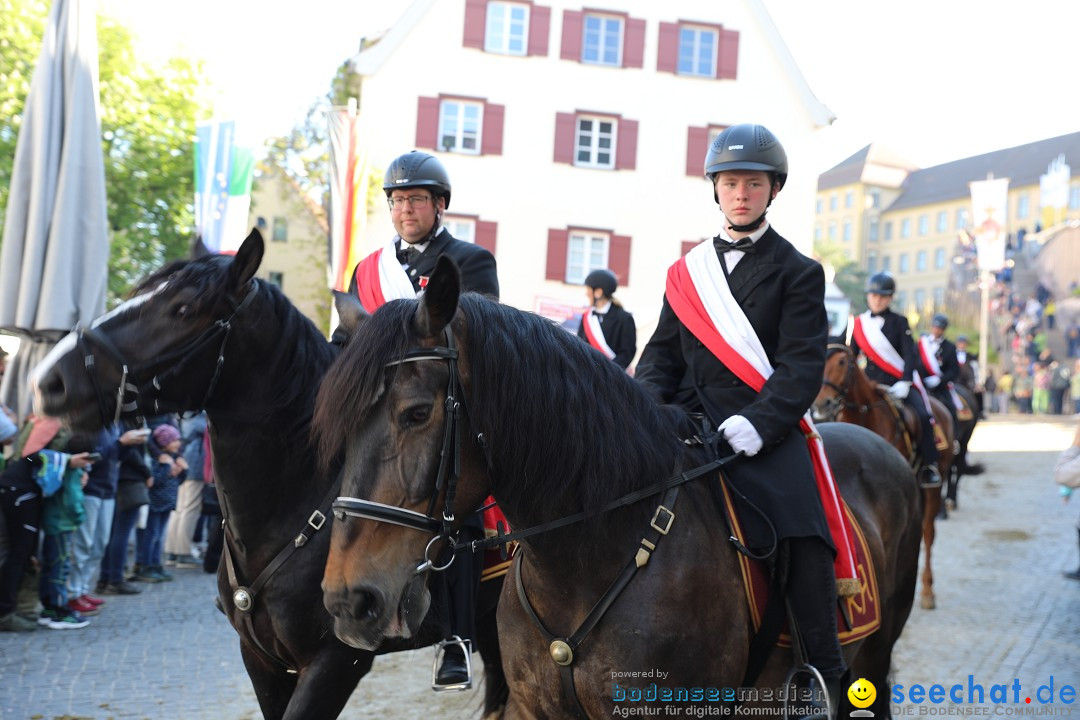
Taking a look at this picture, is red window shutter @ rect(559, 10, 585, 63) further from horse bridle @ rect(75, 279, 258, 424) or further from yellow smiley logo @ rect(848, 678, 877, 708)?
horse bridle @ rect(75, 279, 258, 424)

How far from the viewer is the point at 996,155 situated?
103 m

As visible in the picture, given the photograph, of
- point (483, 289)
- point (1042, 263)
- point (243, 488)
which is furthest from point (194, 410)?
point (1042, 263)

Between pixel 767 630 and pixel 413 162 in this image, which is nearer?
pixel 767 630

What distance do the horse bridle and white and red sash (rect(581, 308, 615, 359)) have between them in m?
7.08

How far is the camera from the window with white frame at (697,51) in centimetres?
3148

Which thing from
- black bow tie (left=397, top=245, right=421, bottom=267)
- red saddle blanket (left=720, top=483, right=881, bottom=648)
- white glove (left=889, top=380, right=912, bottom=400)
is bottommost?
red saddle blanket (left=720, top=483, right=881, bottom=648)

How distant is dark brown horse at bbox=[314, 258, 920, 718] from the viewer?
271 cm

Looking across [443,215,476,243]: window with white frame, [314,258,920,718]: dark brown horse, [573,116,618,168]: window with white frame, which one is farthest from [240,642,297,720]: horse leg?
[573,116,618,168]: window with white frame

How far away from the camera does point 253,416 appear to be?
416cm

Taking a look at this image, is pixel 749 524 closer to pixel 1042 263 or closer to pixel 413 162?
pixel 413 162

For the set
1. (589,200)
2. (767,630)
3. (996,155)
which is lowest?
(767,630)

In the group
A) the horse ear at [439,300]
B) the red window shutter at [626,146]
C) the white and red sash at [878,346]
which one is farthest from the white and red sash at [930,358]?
the red window shutter at [626,146]

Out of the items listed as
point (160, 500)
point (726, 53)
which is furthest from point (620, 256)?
point (160, 500)

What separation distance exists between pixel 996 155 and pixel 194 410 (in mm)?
111490
